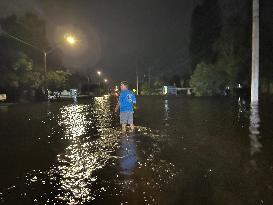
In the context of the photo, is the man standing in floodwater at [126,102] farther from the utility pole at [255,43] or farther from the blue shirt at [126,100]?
the utility pole at [255,43]

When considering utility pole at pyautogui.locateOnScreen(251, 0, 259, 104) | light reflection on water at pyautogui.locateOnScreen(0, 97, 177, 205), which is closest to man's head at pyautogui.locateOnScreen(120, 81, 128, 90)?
light reflection on water at pyautogui.locateOnScreen(0, 97, 177, 205)

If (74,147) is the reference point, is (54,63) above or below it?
above

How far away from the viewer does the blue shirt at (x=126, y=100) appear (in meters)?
12.7

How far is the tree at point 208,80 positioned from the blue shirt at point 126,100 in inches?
1885

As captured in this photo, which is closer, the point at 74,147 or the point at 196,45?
the point at 74,147

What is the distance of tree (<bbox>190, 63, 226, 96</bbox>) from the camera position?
2343 inches

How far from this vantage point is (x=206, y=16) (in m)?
71.9

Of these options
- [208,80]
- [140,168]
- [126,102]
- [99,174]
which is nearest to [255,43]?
[126,102]

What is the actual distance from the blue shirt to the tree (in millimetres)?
47884

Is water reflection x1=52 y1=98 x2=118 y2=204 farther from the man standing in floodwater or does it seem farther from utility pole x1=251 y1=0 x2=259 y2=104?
utility pole x1=251 y1=0 x2=259 y2=104

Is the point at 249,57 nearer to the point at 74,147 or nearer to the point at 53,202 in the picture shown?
the point at 74,147

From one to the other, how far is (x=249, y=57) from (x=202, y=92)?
13660 millimetres

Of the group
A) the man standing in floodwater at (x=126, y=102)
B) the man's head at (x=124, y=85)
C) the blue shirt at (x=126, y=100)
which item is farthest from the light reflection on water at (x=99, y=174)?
the man's head at (x=124, y=85)

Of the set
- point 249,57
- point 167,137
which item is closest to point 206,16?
point 249,57
